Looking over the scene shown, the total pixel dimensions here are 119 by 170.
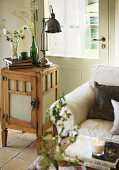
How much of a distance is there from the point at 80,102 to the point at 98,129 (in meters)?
0.35

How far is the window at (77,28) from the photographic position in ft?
11.6

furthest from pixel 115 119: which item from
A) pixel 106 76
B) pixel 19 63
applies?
pixel 19 63

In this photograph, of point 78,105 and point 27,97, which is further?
point 27,97

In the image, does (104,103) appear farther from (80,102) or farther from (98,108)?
(80,102)

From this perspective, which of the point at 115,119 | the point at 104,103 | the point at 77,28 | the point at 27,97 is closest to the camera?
the point at 115,119

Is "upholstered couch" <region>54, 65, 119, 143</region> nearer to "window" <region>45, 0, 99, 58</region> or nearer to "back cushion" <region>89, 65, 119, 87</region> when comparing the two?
"back cushion" <region>89, 65, 119, 87</region>

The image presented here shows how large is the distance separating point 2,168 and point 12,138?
27.1 inches

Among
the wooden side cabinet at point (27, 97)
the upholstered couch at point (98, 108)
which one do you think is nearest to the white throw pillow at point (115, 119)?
the upholstered couch at point (98, 108)

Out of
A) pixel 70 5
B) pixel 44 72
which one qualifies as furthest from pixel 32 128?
pixel 70 5

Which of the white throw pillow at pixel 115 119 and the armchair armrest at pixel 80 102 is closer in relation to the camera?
the white throw pillow at pixel 115 119

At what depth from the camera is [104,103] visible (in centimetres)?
270

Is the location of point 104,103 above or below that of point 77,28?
below

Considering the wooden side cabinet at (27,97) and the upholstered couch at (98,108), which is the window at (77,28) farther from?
the upholstered couch at (98,108)

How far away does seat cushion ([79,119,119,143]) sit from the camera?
8.01 ft
